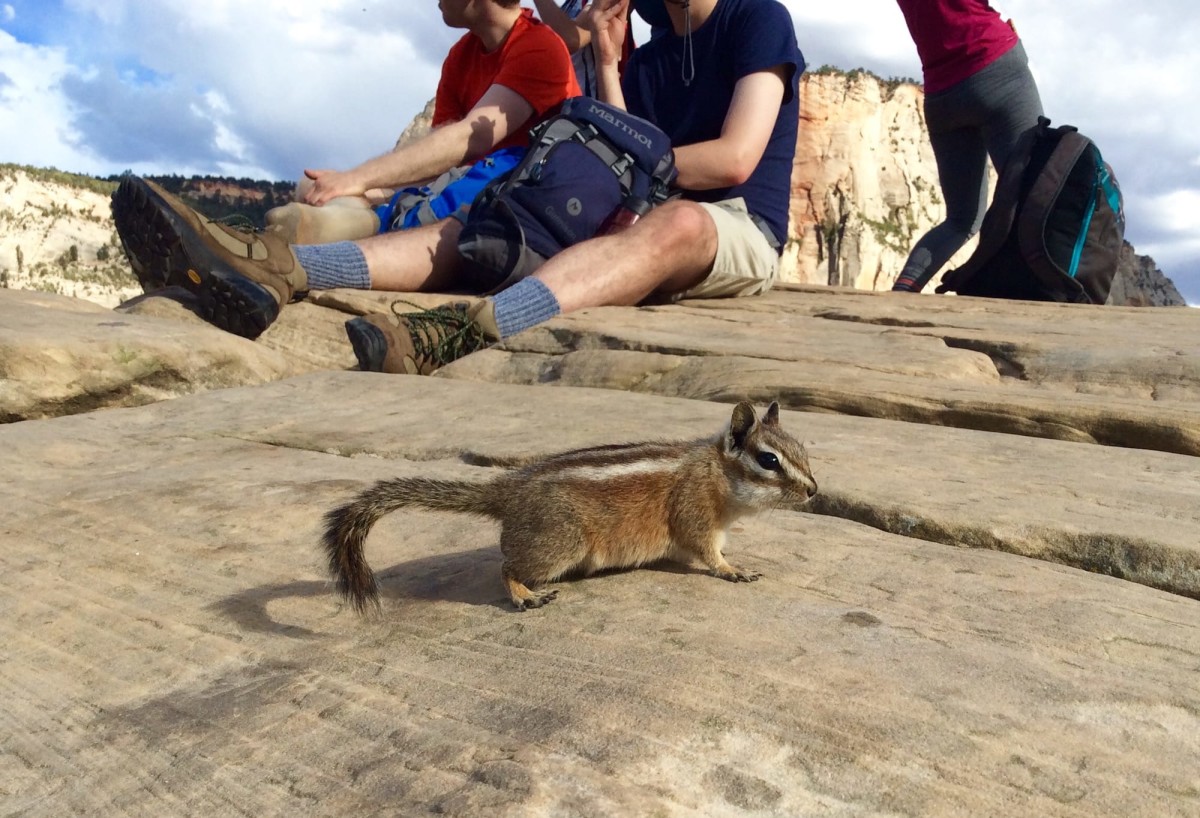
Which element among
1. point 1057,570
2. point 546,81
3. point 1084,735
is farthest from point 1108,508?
point 546,81

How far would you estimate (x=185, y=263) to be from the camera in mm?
5957

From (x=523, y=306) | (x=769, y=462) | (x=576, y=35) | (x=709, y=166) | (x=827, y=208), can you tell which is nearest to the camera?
(x=769, y=462)

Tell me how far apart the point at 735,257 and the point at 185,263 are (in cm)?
365

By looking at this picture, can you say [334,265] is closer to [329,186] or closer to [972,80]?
[329,186]

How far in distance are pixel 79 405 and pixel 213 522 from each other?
2.43 m

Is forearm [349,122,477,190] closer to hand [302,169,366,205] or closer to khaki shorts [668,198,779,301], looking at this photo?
hand [302,169,366,205]

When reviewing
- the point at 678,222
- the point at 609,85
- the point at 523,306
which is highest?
the point at 609,85

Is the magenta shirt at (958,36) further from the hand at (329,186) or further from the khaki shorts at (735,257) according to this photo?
the hand at (329,186)

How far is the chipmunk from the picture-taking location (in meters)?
2.55

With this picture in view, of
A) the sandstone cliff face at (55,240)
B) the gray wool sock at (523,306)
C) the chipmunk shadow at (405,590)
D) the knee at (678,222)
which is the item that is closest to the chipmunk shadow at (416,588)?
the chipmunk shadow at (405,590)

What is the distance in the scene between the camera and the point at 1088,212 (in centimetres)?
746

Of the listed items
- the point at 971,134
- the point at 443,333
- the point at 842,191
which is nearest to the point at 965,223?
the point at 971,134

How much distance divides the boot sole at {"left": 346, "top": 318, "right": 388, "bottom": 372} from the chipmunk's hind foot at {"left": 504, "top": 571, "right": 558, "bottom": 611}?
134 inches

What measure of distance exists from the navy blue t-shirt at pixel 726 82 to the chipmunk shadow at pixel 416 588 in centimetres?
489
